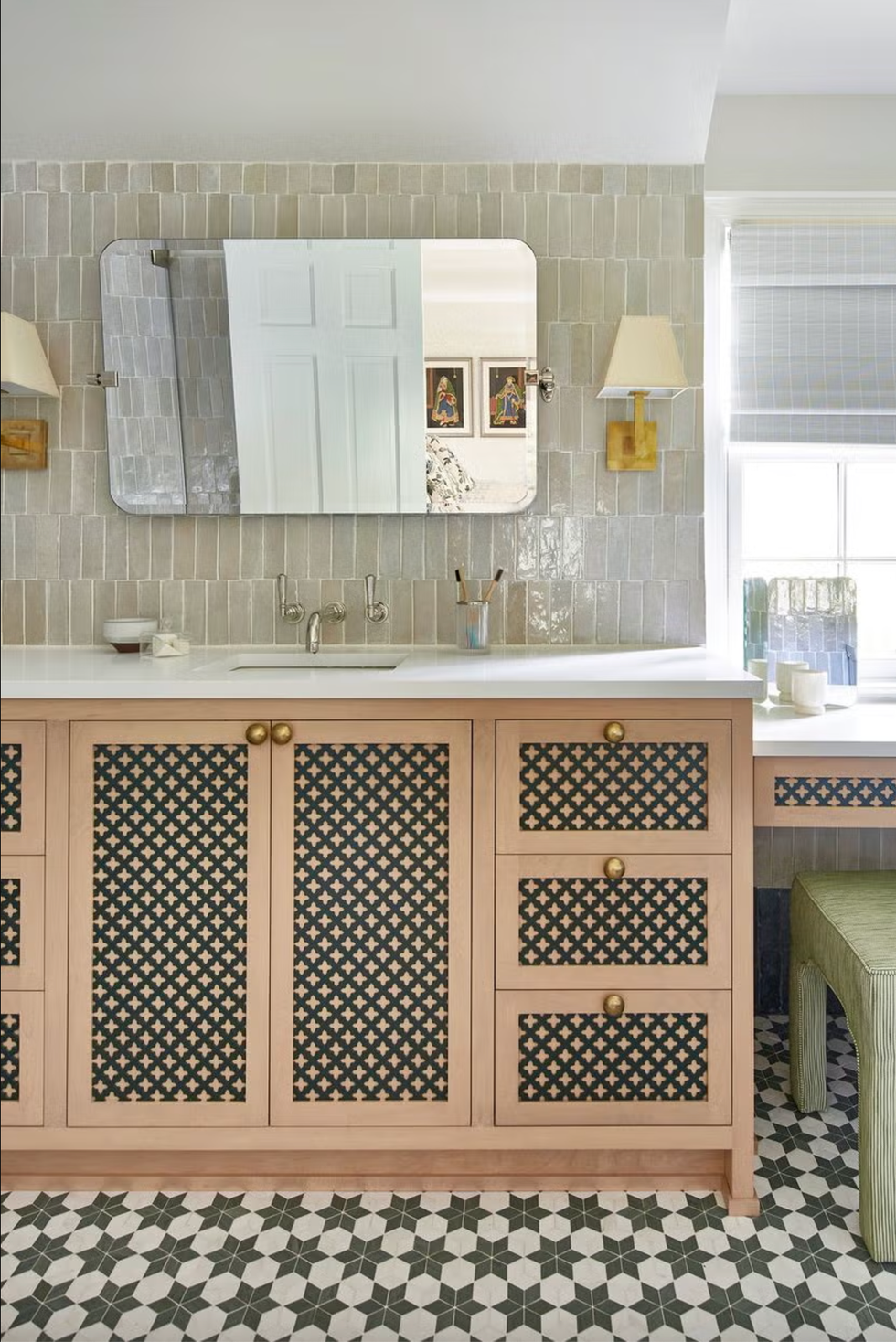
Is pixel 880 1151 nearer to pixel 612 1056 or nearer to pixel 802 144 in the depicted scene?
pixel 612 1056

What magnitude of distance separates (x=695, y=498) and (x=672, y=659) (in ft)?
1.68

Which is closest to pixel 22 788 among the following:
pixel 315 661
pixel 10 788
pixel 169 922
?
pixel 10 788

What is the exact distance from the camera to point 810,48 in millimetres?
2098

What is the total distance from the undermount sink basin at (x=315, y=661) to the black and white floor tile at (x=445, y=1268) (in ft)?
3.33

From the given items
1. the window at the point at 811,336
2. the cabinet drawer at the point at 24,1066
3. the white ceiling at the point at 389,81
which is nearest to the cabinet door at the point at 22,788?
the cabinet drawer at the point at 24,1066

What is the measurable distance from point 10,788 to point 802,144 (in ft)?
7.63

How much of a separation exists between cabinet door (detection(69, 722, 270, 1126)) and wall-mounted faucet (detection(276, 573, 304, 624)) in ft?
2.19

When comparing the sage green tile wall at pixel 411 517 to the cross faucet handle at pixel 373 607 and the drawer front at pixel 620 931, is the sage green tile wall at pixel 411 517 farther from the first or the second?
the drawer front at pixel 620 931

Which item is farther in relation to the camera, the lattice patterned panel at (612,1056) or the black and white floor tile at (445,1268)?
the lattice patterned panel at (612,1056)

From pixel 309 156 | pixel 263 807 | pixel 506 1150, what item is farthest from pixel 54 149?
pixel 506 1150

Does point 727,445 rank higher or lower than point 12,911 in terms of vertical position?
higher

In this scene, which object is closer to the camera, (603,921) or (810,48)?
(603,921)

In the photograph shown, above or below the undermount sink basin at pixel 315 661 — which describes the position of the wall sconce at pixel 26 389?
above

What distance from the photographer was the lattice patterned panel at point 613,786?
1.59m
